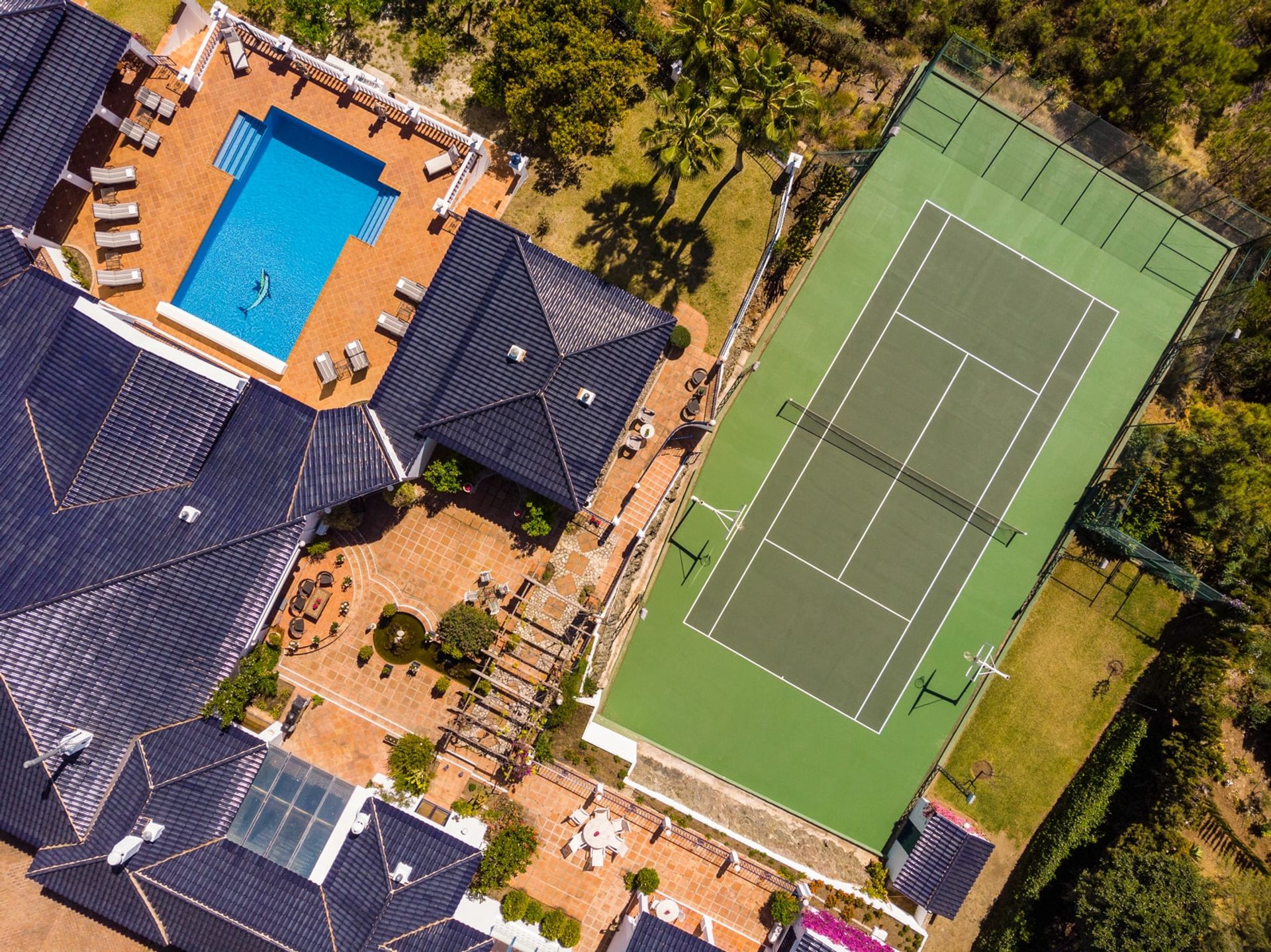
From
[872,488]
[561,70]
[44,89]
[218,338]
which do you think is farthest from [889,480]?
[44,89]

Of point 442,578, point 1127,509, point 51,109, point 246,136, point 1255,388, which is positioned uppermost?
point 1255,388

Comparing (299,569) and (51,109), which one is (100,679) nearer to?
(299,569)

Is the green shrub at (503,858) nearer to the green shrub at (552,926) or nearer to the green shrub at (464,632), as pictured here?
the green shrub at (552,926)

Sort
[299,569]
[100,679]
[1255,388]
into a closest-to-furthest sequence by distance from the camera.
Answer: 1. [100,679]
2. [299,569]
3. [1255,388]

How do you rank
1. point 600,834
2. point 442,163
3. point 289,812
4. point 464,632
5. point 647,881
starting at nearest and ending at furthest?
point 289,812 < point 464,632 < point 647,881 < point 600,834 < point 442,163

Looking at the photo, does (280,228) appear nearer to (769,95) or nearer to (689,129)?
(689,129)

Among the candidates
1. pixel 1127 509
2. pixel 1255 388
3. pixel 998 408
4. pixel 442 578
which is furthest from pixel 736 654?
pixel 1255 388
